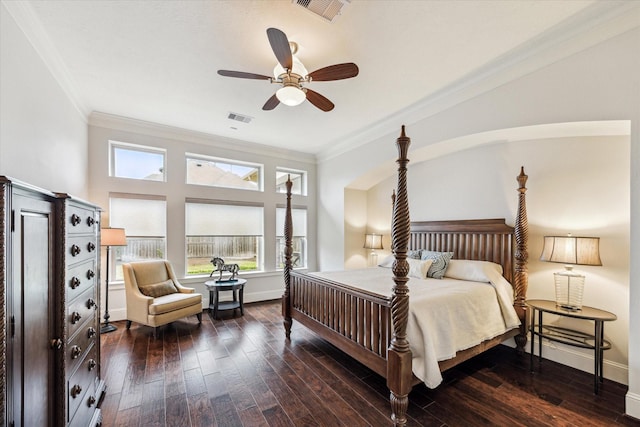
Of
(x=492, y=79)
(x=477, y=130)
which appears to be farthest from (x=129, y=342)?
(x=492, y=79)

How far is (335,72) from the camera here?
2.32m

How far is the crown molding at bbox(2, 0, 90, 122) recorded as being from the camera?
2.00 meters

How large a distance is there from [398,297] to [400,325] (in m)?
→ 0.21

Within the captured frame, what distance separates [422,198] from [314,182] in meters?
2.47

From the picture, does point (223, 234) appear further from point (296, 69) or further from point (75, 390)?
point (75, 390)

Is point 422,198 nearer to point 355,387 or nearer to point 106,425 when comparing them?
point 355,387

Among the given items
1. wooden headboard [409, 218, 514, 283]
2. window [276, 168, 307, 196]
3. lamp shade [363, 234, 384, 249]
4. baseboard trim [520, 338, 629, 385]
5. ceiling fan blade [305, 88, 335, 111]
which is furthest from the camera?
window [276, 168, 307, 196]

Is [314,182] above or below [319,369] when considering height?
above

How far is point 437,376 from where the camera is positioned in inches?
82.0

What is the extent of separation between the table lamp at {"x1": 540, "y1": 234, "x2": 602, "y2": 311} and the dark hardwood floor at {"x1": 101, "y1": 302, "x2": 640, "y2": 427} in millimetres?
745

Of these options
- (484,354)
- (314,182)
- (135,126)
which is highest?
(135,126)

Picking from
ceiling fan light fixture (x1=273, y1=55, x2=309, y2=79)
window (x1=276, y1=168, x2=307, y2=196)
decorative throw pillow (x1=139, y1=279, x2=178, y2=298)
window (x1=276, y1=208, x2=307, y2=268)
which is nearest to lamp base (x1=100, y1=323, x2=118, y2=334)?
decorative throw pillow (x1=139, y1=279, x2=178, y2=298)

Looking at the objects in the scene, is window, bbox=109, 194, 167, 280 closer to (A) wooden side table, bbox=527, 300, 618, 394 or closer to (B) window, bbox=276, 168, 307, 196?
(B) window, bbox=276, 168, 307, 196

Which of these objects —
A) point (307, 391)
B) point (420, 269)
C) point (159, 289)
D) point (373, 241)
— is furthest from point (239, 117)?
point (307, 391)
